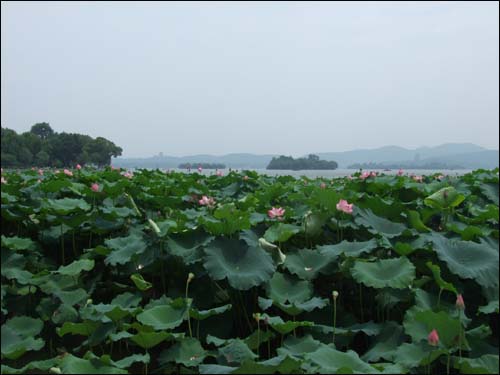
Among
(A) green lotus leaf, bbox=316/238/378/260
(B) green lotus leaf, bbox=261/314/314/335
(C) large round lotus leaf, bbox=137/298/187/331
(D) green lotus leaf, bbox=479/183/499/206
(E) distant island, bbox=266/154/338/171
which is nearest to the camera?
(B) green lotus leaf, bbox=261/314/314/335

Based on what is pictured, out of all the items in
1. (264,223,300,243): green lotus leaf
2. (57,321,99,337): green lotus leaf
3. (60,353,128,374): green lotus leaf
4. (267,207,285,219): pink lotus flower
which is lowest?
(57,321,99,337): green lotus leaf

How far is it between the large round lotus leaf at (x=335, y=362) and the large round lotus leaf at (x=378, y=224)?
3.30 feet

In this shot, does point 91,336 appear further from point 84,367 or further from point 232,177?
point 232,177

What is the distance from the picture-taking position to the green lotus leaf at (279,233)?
8.87 feet

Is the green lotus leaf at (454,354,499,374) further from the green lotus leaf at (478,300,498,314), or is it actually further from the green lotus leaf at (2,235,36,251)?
the green lotus leaf at (2,235,36,251)

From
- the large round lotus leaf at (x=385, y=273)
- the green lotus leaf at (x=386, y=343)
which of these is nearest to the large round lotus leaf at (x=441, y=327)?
the green lotus leaf at (x=386, y=343)

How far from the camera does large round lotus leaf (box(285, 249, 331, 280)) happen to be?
98.0 inches

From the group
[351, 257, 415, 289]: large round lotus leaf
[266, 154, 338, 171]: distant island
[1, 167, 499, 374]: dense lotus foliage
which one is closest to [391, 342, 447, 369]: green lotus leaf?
[1, 167, 499, 374]: dense lotus foliage

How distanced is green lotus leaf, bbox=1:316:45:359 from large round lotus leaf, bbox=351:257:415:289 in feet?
5.16

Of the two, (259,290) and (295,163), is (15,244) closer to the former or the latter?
(259,290)

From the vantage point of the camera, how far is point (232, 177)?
5.70 meters

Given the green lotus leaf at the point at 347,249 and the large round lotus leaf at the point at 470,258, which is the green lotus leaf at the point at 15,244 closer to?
the green lotus leaf at the point at 347,249

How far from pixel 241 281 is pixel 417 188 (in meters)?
1.96

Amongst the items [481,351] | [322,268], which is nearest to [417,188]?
[322,268]
